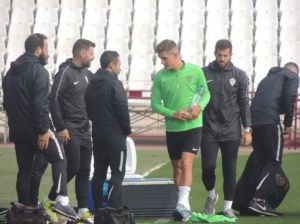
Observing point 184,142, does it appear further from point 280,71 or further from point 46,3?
point 46,3

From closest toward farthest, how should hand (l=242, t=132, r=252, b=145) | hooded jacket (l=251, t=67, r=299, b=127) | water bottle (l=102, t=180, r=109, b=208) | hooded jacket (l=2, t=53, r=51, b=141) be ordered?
1. hooded jacket (l=2, t=53, r=51, b=141)
2. water bottle (l=102, t=180, r=109, b=208)
3. hand (l=242, t=132, r=252, b=145)
4. hooded jacket (l=251, t=67, r=299, b=127)

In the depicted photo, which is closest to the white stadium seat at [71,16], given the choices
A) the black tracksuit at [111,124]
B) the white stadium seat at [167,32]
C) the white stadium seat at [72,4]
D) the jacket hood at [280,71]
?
the white stadium seat at [72,4]

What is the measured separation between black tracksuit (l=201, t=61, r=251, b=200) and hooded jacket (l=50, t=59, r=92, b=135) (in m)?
1.22

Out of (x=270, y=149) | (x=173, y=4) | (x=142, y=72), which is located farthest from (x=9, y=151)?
(x=270, y=149)

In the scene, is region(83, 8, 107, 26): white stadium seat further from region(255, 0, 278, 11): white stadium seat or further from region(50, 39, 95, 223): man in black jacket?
region(50, 39, 95, 223): man in black jacket

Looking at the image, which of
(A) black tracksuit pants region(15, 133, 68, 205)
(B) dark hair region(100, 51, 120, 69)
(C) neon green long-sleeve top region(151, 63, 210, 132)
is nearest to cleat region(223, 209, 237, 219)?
(C) neon green long-sleeve top region(151, 63, 210, 132)

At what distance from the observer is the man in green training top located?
9602mm

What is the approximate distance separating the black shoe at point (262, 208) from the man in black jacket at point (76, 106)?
1.75 m

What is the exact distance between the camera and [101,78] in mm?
9539

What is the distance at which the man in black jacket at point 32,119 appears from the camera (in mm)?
9102

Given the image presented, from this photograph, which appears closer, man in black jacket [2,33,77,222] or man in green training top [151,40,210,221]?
man in black jacket [2,33,77,222]

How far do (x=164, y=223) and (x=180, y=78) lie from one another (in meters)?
1.41

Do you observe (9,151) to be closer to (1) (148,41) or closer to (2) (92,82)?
(1) (148,41)

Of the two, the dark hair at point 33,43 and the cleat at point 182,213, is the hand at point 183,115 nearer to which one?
the cleat at point 182,213
